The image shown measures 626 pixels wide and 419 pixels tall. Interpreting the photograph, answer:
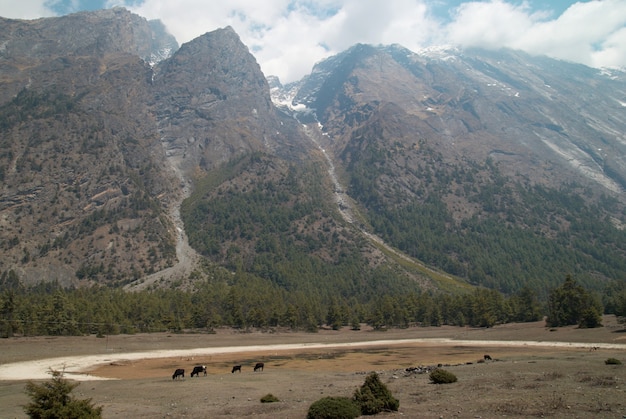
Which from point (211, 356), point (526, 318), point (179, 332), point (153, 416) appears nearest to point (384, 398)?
point (153, 416)

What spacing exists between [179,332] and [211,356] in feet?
196

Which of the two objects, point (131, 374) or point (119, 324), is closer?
point (131, 374)

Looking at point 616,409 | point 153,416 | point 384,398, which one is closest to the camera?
point 616,409

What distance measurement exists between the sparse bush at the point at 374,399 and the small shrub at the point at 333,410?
0.99 meters

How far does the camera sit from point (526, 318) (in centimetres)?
14400

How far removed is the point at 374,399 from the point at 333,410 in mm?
3014

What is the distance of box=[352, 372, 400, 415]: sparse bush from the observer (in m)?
24.3

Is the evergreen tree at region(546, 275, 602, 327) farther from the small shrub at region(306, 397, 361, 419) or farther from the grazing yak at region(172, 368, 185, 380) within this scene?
the small shrub at region(306, 397, 361, 419)

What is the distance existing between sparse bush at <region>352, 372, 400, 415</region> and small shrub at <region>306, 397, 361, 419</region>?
990 mm

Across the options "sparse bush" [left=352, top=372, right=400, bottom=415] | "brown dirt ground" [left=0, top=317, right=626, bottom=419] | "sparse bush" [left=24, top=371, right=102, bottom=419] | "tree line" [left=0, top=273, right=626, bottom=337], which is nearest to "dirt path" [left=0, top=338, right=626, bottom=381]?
A: "brown dirt ground" [left=0, top=317, right=626, bottom=419]

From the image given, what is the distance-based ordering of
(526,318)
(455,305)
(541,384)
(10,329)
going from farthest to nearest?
(455,305)
(526,318)
(10,329)
(541,384)

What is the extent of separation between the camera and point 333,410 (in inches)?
895

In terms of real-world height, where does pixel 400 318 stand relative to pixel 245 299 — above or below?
below

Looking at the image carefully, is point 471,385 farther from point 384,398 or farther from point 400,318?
point 400,318
